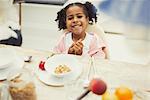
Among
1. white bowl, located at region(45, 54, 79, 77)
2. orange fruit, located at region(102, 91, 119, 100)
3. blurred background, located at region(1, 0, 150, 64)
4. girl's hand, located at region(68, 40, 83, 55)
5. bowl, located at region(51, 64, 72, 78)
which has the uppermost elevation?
blurred background, located at region(1, 0, 150, 64)

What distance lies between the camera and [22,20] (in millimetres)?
2254

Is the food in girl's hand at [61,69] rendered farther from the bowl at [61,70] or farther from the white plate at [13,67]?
the white plate at [13,67]

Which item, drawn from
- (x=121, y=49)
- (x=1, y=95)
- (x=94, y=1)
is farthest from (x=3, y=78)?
(x=121, y=49)

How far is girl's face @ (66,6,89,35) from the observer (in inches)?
60.2

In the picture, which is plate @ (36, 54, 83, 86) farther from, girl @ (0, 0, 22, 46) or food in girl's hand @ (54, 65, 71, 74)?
girl @ (0, 0, 22, 46)

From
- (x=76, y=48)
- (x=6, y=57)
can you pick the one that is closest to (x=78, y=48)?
(x=76, y=48)

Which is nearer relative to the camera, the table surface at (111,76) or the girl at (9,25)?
the table surface at (111,76)

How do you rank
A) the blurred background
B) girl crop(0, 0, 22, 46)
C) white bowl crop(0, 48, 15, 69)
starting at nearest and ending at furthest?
the blurred background, white bowl crop(0, 48, 15, 69), girl crop(0, 0, 22, 46)

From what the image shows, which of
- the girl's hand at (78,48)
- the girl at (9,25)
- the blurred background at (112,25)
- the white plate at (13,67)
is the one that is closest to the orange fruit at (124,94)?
the blurred background at (112,25)

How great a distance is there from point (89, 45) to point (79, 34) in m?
0.09

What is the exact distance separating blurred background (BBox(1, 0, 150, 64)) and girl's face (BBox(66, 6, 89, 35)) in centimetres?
9

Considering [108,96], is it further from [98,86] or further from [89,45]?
[89,45]

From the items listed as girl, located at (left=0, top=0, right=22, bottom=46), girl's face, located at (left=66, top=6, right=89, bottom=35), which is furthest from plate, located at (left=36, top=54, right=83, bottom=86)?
girl, located at (left=0, top=0, right=22, bottom=46)

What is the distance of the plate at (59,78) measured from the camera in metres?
1.13
